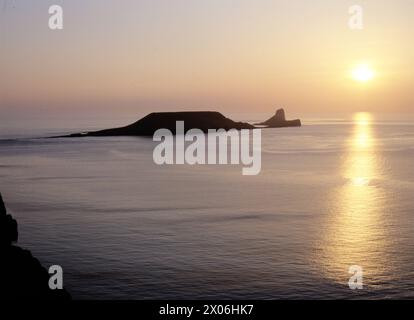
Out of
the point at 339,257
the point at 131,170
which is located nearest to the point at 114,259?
the point at 339,257

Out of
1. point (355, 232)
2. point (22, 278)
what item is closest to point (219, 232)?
point (355, 232)

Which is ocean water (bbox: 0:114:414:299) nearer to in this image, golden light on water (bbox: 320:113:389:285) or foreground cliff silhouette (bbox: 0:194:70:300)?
golden light on water (bbox: 320:113:389:285)

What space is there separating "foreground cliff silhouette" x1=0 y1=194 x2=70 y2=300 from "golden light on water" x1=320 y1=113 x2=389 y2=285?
602 inches

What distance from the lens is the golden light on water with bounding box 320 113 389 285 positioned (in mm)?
31266

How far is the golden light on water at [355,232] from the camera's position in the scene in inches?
1231

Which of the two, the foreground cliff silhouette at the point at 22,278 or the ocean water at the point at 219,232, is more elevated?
the foreground cliff silhouette at the point at 22,278

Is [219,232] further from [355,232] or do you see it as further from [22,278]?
[22,278]

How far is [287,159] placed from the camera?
360 feet

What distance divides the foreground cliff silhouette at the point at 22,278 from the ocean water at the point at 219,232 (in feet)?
8.00

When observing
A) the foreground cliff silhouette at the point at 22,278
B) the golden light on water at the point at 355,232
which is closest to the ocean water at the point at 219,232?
the golden light on water at the point at 355,232

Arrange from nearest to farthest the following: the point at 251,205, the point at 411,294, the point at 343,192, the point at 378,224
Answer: the point at 411,294 < the point at 378,224 < the point at 251,205 < the point at 343,192

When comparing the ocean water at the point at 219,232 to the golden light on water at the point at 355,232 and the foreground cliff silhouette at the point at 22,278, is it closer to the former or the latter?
the golden light on water at the point at 355,232

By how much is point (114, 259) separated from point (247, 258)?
27.1ft
